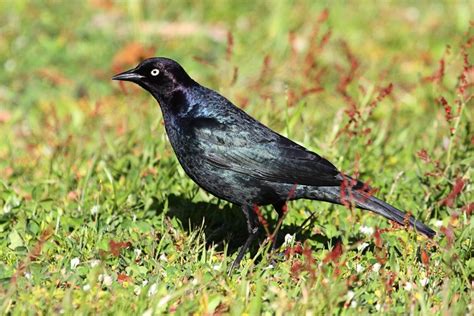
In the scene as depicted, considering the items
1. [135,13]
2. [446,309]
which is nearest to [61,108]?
[135,13]

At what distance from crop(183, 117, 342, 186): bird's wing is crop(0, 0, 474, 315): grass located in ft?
0.95

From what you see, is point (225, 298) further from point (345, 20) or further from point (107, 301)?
point (345, 20)

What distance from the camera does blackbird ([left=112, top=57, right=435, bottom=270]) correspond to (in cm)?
555

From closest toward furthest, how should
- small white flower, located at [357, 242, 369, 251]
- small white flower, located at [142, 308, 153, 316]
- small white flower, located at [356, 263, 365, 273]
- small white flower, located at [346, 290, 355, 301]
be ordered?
small white flower, located at [142, 308, 153, 316], small white flower, located at [346, 290, 355, 301], small white flower, located at [356, 263, 365, 273], small white flower, located at [357, 242, 369, 251]

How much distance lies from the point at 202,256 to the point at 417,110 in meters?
4.26

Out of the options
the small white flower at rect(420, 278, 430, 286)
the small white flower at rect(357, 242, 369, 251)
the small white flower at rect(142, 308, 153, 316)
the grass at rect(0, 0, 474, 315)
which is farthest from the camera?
the small white flower at rect(357, 242, 369, 251)

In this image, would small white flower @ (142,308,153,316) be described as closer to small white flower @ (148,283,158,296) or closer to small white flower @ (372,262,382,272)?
small white flower @ (148,283,158,296)

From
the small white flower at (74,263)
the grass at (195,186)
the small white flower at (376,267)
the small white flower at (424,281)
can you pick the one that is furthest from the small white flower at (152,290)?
the small white flower at (424,281)

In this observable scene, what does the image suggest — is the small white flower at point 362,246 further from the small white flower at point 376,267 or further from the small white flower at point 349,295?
the small white flower at point 349,295

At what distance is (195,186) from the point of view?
663 cm

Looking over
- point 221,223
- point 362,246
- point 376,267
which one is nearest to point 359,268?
point 376,267

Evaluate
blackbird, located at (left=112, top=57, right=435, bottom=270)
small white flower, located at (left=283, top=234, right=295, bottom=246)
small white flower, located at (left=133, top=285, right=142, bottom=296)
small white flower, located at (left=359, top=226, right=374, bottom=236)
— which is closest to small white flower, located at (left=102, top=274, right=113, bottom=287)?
small white flower, located at (left=133, top=285, right=142, bottom=296)

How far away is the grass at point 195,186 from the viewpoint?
189 inches

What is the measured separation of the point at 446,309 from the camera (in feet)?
14.7
